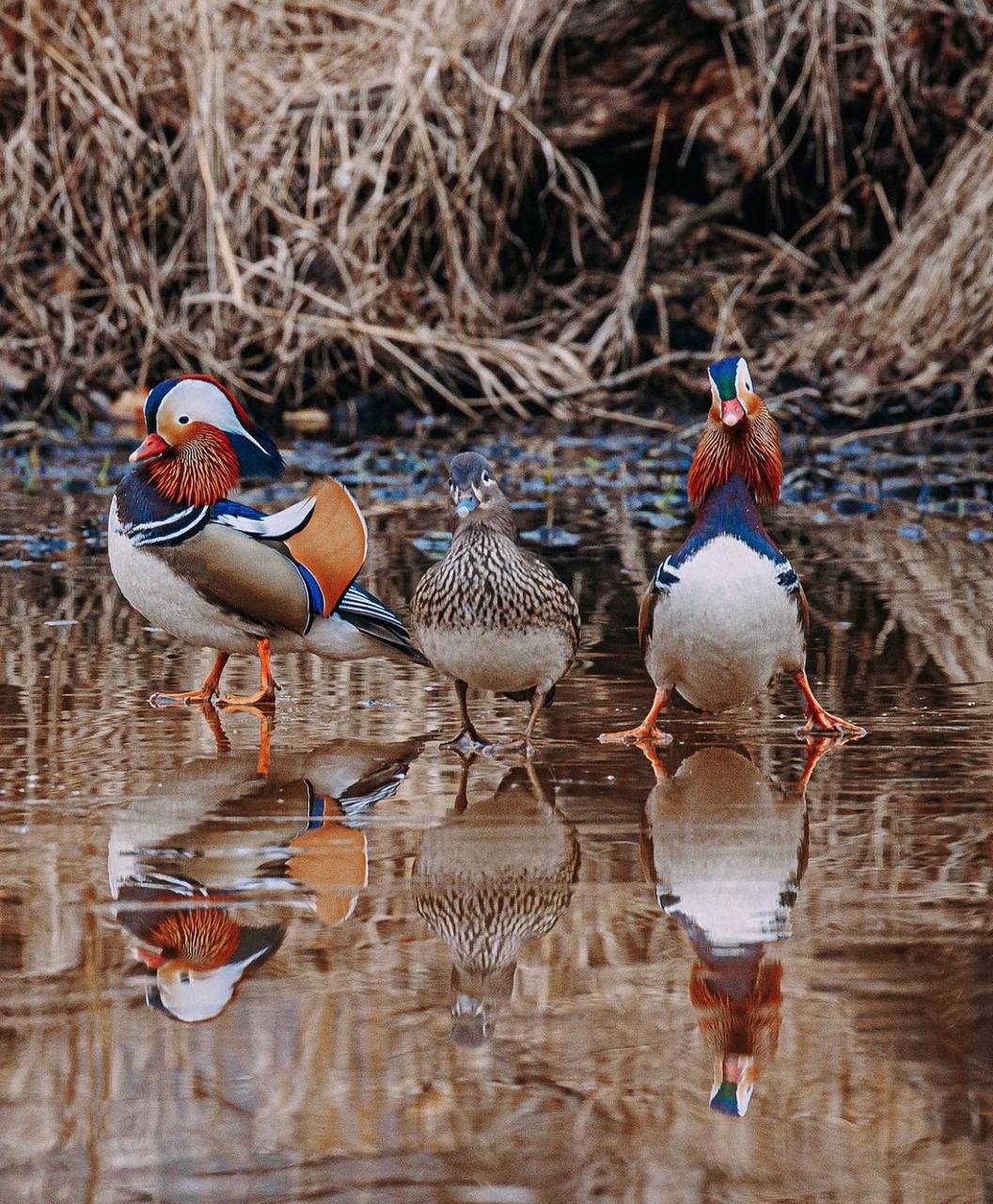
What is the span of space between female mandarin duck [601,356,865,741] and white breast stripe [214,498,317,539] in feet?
3.78

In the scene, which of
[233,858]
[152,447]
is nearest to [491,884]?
[233,858]

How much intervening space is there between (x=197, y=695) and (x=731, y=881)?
2.21 m

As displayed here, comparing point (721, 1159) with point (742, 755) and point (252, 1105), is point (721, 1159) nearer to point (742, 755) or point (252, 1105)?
point (252, 1105)

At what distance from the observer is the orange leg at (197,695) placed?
5273mm

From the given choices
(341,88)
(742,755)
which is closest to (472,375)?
(341,88)

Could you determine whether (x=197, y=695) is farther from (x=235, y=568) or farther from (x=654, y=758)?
(x=654, y=758)

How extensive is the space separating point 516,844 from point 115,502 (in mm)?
2262

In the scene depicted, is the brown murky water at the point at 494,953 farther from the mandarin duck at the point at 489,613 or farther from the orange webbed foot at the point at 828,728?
the mandarin duck at the point at 489,613

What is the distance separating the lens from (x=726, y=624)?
4605 millimetres

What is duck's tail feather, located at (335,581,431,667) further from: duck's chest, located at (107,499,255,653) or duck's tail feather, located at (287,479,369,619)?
duck's chest, located at (107,499,255,653)

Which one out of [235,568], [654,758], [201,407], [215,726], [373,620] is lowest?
[654,758]

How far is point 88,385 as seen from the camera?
35.7 feet

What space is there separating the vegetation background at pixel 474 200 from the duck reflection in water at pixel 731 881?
6198 millimetres

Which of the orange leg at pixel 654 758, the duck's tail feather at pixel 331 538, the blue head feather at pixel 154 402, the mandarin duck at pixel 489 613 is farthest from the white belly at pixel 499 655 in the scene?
the blue head feather at pixel 154 402
